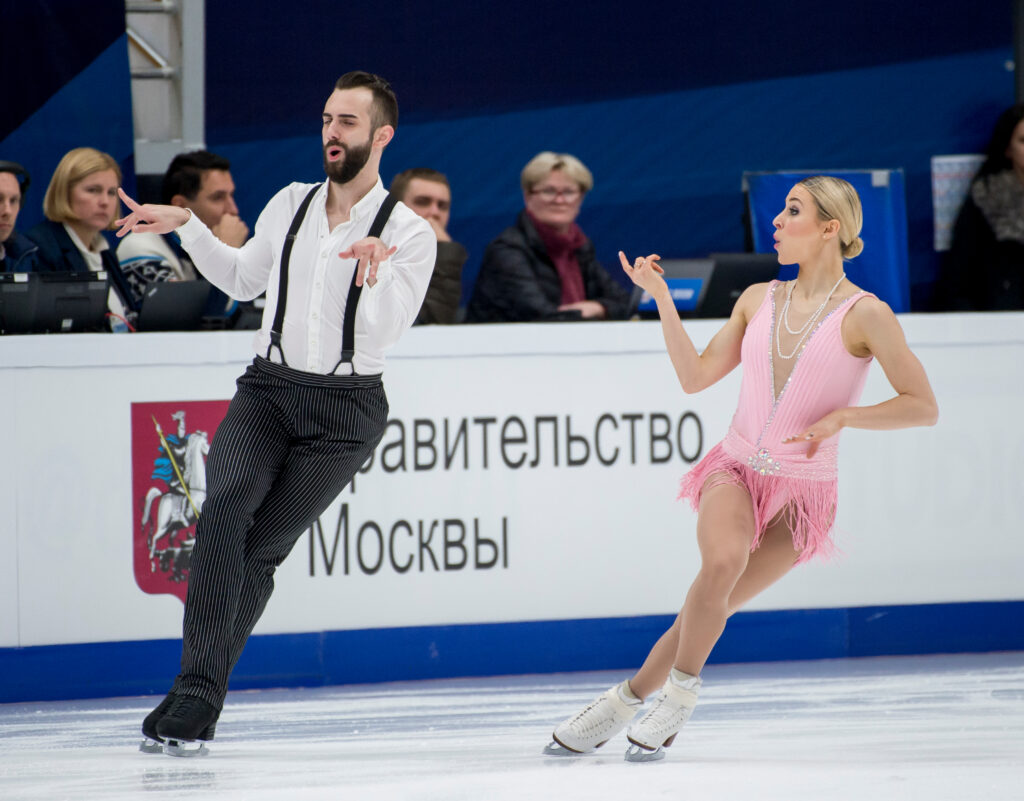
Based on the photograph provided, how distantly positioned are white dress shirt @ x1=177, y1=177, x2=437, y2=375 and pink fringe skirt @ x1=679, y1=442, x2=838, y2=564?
0.83m

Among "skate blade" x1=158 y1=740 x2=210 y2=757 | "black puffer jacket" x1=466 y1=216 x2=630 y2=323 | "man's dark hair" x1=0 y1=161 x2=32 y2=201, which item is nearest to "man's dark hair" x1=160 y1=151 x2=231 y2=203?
"man's dark hair" x1=0 y1=161 x2=32 y2=201

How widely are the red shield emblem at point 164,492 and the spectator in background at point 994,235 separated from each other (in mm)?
3600

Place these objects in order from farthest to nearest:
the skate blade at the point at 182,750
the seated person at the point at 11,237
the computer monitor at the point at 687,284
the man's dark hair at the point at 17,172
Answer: the computer monitor at the point at 687,284 → the man's dark hair at the point at 17,172 → the seated person at the point at 11,237 → the skate blade at the point at 182,750

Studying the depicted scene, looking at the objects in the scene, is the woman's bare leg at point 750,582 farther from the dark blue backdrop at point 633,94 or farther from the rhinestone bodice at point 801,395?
the dark blue backdrop at point 633,94

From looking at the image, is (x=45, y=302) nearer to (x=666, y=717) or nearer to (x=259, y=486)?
(x=259, y=486)

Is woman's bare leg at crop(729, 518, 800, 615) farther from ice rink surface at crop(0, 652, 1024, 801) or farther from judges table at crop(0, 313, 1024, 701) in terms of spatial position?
judges table at crop(0, 313, 1024, 701)

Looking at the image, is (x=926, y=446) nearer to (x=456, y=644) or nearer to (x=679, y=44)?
(x=456, y=644)

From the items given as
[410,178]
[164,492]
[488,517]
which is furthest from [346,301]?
[410,178]

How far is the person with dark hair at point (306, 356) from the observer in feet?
10.7

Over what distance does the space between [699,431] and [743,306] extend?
4.68ft

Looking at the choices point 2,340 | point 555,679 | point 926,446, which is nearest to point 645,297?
point 926,446

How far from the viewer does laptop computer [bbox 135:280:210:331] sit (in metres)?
4.55

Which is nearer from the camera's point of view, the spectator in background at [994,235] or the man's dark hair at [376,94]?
the man's dark hair at [376,94]

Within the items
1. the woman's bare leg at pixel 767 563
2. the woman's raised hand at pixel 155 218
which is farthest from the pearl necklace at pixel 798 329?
the woman's raised hand at pixel 155 218
